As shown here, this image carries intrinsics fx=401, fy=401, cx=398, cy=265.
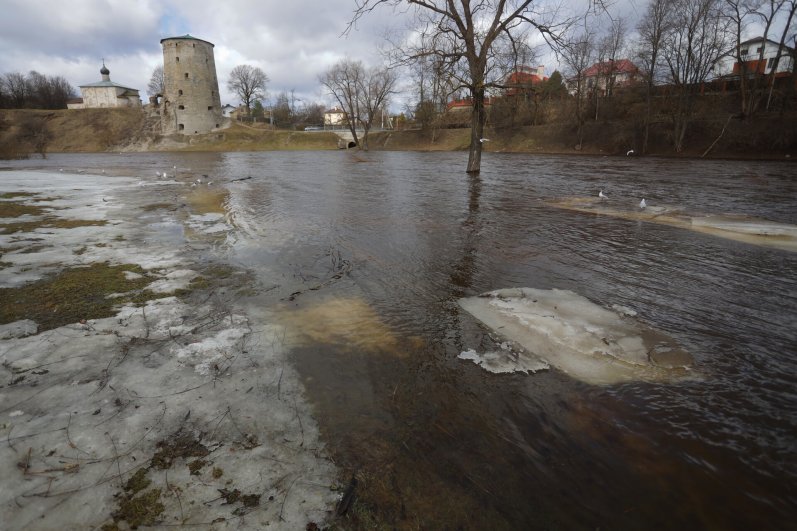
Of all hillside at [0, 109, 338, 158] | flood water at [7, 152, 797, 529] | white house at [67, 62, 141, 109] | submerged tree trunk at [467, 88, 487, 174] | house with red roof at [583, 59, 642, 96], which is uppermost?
white house at [67, 62, 141, 109]

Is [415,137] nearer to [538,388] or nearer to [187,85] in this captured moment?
[187,85]

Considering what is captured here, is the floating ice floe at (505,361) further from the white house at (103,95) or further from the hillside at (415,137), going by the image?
the white house at (103,95)

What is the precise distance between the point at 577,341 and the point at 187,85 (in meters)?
77.2

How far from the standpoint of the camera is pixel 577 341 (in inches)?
165

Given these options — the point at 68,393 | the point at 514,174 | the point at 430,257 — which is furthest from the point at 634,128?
the point at 68,393

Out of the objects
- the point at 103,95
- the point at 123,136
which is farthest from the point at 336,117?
the point at 123,136

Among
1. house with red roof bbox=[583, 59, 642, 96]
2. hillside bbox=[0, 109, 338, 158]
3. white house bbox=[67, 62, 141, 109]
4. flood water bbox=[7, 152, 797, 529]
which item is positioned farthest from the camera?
white house bbox=[67, 62, 141, 109]

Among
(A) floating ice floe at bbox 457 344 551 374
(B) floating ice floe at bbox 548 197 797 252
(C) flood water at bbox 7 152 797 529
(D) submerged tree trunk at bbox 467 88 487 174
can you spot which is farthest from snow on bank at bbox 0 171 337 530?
(D) submerged tree trunk at bbox 467 88 487 174

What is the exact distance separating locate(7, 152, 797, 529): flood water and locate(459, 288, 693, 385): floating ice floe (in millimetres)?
165

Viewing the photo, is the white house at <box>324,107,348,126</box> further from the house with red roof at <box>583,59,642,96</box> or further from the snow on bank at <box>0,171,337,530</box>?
the snow on bank at <box>0,171,337,530</box>

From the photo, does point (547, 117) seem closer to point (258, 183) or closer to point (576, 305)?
point (258, 183)

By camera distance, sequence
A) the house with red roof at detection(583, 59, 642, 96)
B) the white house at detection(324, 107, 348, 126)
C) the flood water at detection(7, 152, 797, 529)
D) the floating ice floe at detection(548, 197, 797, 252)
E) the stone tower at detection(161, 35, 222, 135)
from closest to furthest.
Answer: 1. the flood water at detection(7, 152, 797, 529)
2. the floating ice floe at detection(548, 197, 797, 252)
3. the house with red roof at detection(583, 59, 642, 96)
4. the stone tower at detection(161, 35, 222, 135)
5. the white house at detection(324, 107, 348, 126)

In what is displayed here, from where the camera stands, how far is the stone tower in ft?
211

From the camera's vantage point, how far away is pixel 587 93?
4797 centimetres
